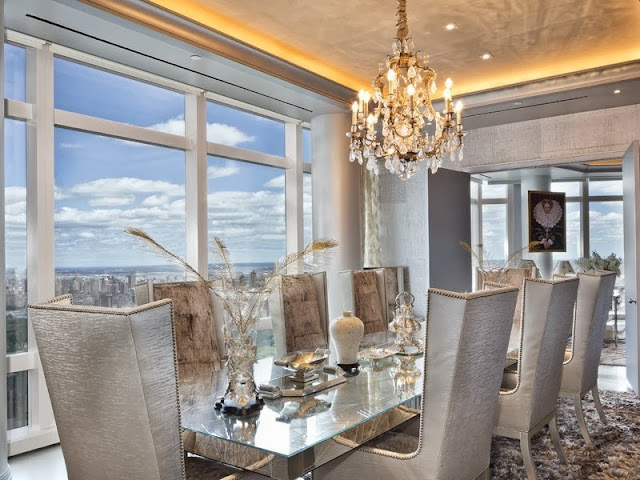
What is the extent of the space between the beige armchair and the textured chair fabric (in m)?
0.76

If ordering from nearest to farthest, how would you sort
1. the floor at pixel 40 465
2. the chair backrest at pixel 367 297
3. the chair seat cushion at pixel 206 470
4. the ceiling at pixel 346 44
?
the chair seat cushion at pixel 206 470
the floor at pixel 40 465
the ceiling at pixel 346 44
the chair backrest at pixel 367 297

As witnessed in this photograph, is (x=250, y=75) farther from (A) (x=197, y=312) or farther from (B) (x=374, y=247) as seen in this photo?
(B) (x=374, y=247)

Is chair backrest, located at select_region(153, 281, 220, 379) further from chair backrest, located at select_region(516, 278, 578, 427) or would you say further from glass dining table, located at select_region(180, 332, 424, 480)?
chair backrest, located at select_region(516, 278, 578, 427)

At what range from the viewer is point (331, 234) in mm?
5387

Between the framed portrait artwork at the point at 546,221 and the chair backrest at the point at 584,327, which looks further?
the framed portrait artwork at the point at 546,221

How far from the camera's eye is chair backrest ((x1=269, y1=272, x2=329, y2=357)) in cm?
340

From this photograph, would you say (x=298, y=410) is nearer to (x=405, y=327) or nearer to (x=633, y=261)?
(x=405, y=327)

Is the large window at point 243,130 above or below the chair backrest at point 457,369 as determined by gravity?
above

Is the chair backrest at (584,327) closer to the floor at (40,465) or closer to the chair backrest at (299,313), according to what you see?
the chair backrest at (299,313)

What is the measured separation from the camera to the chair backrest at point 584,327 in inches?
129

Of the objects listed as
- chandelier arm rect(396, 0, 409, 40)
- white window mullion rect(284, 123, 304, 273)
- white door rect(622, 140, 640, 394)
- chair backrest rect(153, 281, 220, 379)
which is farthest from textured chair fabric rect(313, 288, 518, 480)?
white window mullion rect(284, 123, 304, 273)

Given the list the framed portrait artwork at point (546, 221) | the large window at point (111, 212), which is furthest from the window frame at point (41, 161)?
the framed portrait artwork at point (546, 221)

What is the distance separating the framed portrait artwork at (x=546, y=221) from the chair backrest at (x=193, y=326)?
7.70m

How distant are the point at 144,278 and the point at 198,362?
6.02ft
